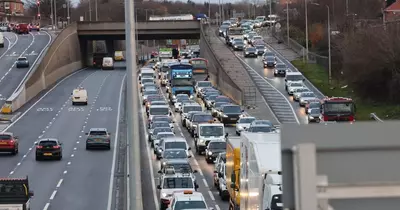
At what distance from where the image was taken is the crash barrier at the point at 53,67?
74.7 m

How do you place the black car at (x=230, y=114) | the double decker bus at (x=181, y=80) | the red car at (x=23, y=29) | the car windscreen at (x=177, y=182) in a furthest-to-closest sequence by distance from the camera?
the red car at (x=23, y=29)
the double decker bus at (x=181, y=80)
the black car at (x=230, y=114)
the car windscreen at (x=177, y=182)

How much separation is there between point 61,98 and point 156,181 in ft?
135

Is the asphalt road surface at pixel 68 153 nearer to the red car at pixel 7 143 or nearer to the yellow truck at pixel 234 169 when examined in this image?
the red car at pixel 7 143

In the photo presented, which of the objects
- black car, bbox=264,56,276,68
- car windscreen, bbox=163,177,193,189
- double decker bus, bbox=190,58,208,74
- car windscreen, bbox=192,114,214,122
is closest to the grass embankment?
black car, bbox=264,56,276,68

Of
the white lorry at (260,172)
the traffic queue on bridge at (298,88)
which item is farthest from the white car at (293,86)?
the white lorry at (260,172)

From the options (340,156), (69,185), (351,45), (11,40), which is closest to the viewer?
(340,156)

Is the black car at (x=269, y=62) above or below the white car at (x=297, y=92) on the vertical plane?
above

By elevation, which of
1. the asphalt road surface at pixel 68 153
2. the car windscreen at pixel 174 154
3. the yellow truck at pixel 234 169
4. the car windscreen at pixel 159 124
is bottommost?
the asphalt road surface at pixel 68 153

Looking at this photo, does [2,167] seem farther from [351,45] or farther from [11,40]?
[11,40]

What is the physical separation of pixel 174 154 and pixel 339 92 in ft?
113

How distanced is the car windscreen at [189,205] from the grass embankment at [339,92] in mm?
29504

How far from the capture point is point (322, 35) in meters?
109

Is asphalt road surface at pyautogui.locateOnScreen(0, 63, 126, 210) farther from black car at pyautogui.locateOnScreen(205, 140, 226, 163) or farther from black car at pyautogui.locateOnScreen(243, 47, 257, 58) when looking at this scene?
black car at pyautogui.locateOnScreen(243, 47, 257, 58)

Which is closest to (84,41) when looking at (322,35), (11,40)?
(11,40)
